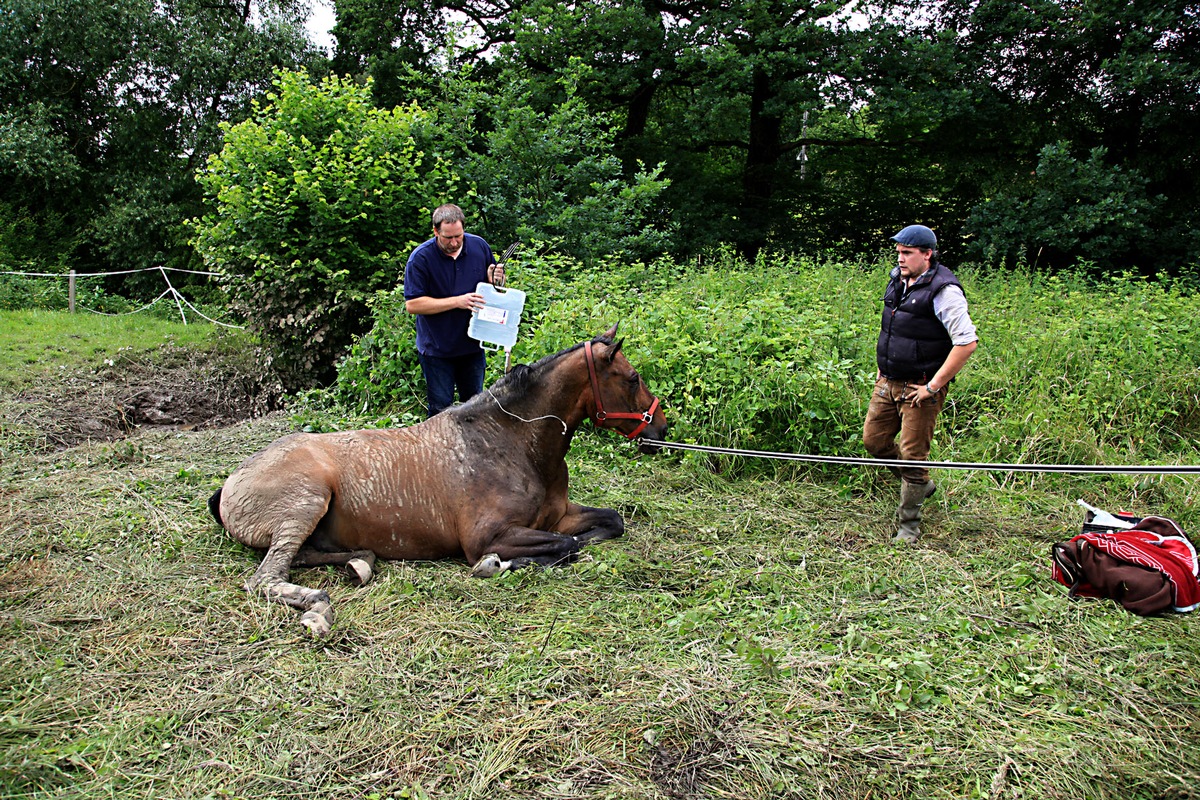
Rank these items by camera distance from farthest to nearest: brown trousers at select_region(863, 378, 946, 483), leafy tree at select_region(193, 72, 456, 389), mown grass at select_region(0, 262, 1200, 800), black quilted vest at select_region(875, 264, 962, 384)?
leafy tree at select_region(193, 72, 456, 389) < brown trousers at select_region(863, 378, 946, 483) < black quilted vest at select_region(875, 264, 962, 384) < mown grass at select_region(0, 262, 1200, 800)

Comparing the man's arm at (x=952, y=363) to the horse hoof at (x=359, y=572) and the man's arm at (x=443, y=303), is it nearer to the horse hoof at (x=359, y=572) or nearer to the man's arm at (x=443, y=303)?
the man's arm at (x=443, y=303)

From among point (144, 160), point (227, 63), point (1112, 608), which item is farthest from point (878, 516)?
point (144, 160)

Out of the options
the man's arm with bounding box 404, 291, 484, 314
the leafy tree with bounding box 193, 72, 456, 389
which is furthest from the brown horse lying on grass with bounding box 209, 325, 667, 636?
the leafy tree with bounding box 193, 72, 456, 389

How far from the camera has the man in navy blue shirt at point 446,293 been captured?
5.09 m

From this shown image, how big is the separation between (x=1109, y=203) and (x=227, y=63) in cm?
2079

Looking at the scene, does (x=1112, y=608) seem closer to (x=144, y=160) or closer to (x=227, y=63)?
(x=227, y=63)

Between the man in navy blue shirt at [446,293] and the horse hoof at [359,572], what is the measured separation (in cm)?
174

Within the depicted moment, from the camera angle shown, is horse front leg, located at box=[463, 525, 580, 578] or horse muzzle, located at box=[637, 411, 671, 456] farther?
horse muzzle, located at box=[637, 411, 671, 456]

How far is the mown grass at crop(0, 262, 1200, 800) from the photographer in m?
2.60

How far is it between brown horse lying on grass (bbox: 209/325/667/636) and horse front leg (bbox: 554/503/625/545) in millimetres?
15

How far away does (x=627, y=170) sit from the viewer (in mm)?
16172

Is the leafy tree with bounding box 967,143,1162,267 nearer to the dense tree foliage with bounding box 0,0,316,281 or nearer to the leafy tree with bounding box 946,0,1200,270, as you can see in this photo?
the leafy tree with bounding box 946,0,1200,270

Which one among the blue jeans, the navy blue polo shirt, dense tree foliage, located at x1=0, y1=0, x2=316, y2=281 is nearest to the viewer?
the navy blue polo shirt

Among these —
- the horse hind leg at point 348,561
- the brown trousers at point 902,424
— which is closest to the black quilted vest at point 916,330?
the brown trousers at point 902,424
